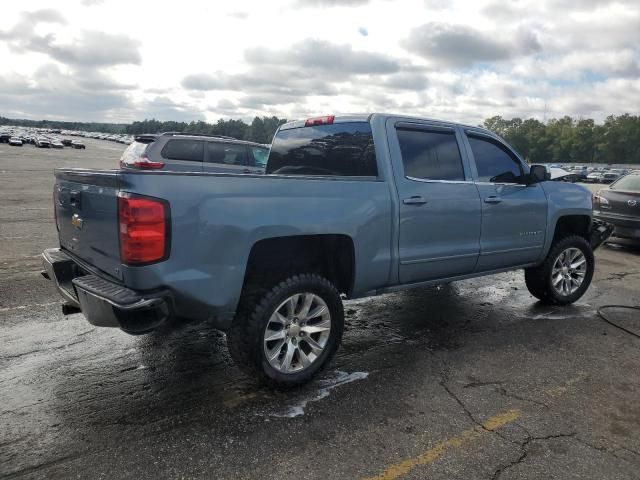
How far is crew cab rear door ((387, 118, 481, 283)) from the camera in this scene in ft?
13.2

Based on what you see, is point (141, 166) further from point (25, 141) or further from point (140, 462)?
point (25, 141)

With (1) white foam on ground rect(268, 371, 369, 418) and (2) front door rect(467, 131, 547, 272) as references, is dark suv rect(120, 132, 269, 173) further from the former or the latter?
(1) white foam on ground rect(268, 371, 369, 418)

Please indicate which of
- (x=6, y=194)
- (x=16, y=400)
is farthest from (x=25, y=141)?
(x=16, y=400)

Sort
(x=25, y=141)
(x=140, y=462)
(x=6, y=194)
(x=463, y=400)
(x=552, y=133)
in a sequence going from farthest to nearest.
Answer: (x=552, y=133), (x=25, y=141), (x=6, y=194), (x=463, y=400), (x=140, y=462)

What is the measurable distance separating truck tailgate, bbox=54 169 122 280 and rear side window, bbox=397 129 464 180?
2242 millimetres

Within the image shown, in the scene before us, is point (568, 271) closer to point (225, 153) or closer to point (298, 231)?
point (298, 231)

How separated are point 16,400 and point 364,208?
104 inches

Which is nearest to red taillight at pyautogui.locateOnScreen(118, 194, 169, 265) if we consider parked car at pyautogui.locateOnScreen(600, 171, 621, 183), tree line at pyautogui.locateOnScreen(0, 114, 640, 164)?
parked car at pyautogui.locateOnScreen(600, 171, 621, 183)

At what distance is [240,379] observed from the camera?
366cm

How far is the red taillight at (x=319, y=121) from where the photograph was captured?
4.43m

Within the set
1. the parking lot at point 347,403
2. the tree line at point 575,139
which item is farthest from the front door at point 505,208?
the tree line at point 575,139

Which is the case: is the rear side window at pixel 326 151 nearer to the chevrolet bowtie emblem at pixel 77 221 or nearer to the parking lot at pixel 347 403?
the parking lot at pixel 347 403

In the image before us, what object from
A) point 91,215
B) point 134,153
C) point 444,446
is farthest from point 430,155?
point 134,153

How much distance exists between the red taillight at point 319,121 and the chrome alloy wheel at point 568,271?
3.03m
